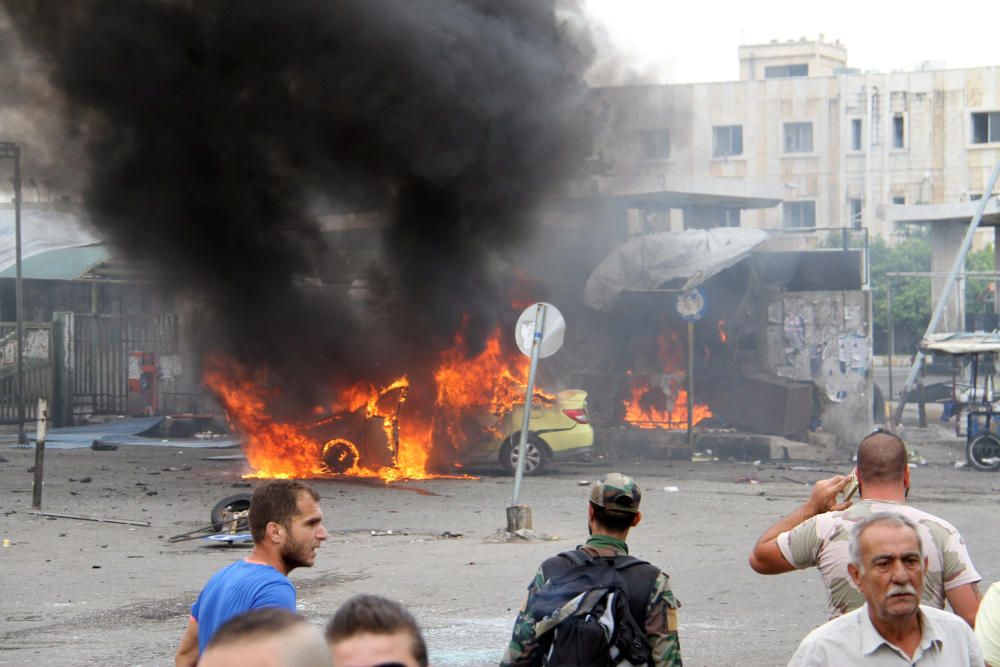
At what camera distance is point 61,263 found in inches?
1173

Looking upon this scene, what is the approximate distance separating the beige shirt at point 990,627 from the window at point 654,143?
82.3 feet

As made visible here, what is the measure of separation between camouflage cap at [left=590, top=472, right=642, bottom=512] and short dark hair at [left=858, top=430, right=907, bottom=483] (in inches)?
30.3

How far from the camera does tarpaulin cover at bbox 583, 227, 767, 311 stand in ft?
87.6

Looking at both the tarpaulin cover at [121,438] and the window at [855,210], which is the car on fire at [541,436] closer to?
the tarpaulin cover at [121,438]

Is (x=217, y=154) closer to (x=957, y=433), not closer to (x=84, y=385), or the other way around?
(x=84, y=385)

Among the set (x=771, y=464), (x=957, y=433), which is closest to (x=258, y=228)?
(x=771, y=464)

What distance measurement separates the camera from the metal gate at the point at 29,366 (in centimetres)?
2730

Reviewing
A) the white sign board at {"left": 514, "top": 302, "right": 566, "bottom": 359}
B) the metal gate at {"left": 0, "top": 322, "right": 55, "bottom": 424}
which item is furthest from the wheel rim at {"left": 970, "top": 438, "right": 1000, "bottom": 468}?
the metal gate at {"left": 0, "top": 322, "right": 55, "bottom": 424}

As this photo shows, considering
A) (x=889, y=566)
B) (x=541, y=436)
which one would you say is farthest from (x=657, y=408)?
(x=889, y=566)

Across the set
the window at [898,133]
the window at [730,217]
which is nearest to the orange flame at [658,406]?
the window at [730,217]

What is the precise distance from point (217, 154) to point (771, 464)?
32.1 ft

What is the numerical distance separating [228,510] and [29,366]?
15155mm

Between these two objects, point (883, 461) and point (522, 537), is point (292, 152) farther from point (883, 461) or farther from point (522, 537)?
point (883, 461)

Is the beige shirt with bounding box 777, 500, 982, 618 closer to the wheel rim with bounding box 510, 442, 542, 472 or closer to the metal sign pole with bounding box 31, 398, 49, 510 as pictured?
the metal sign pole with bounding box 31, 398, 49, 510
